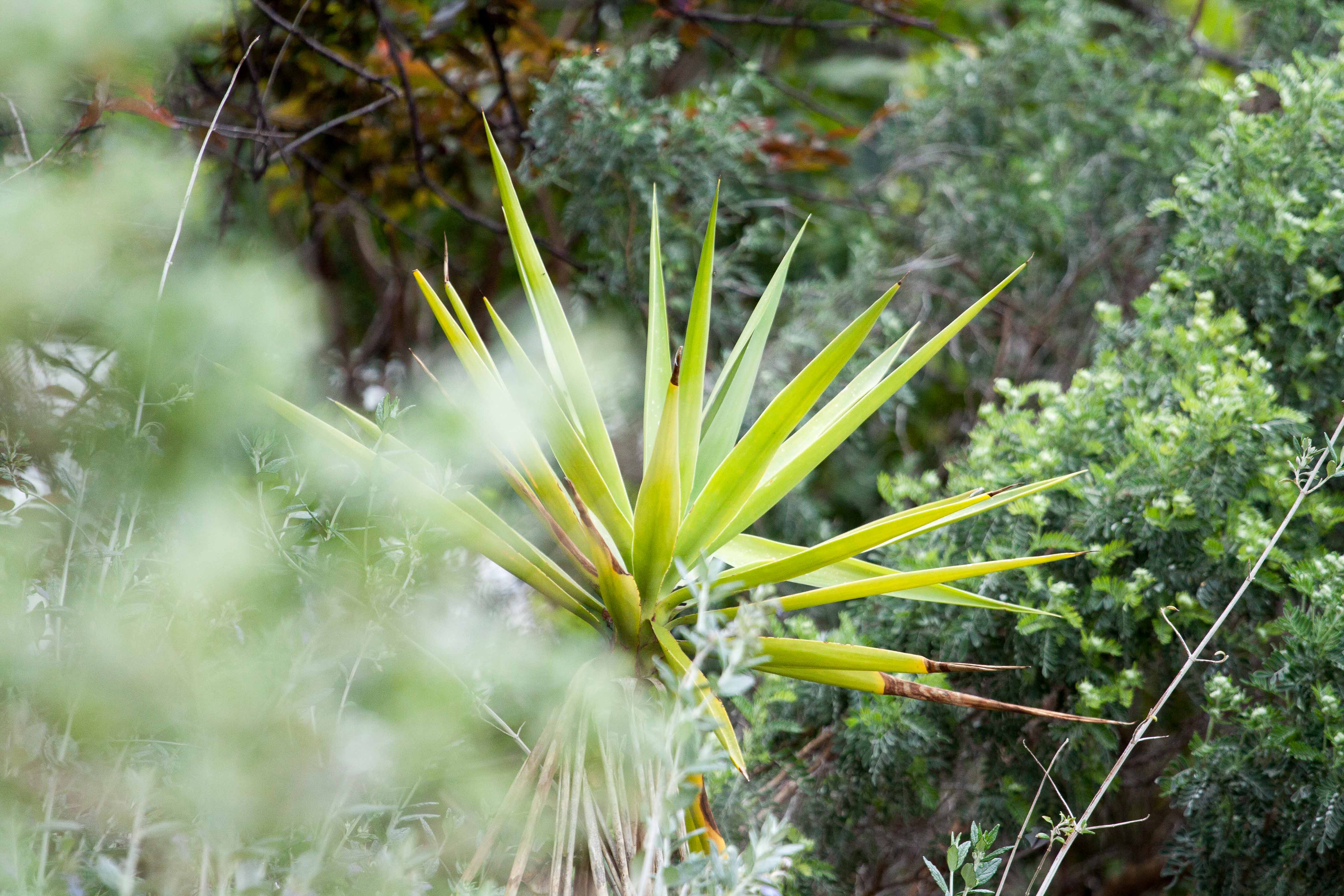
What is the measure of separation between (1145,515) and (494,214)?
8.33 feet

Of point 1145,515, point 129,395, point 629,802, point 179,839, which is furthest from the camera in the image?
point 1145,515

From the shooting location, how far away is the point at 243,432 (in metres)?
1.11

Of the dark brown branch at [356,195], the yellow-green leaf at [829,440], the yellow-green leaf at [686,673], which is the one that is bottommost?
the yellow-green leaf at [686,673]

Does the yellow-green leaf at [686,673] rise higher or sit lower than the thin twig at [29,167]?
lower

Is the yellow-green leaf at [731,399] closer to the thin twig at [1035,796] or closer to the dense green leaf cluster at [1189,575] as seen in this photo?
the dense green leaf cluster at [1189,575]

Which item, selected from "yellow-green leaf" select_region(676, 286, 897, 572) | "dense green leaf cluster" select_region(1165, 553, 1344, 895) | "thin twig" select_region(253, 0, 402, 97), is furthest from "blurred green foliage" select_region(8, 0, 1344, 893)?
"yellow-green leaf" select_region(676, 286, 897, 572)

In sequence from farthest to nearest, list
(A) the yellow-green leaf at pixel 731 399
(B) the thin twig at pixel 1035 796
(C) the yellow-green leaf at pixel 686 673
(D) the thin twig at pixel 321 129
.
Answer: (D) the thin twig at pixel 321 129 → (A) the yellow-green leaf at pixel 731 399 → (B) the thin twig at pixel 1035 796 → (C) the yellow-green leaf at pixel 686 673

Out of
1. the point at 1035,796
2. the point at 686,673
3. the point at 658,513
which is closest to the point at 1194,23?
the point at 1035,796

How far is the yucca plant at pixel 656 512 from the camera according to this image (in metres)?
1.12

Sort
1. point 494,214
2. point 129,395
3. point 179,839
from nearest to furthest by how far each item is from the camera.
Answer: point 179,839
point 129,395
point 494,214

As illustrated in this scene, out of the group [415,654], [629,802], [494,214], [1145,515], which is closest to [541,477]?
[415,654]

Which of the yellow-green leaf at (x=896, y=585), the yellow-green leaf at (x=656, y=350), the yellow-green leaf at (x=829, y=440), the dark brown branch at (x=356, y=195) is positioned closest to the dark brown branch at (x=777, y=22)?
the dark brown branch at (x=356, y=195)

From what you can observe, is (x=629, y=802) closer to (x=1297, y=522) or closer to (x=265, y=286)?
(x=265, y=286)

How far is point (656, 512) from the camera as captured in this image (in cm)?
114
